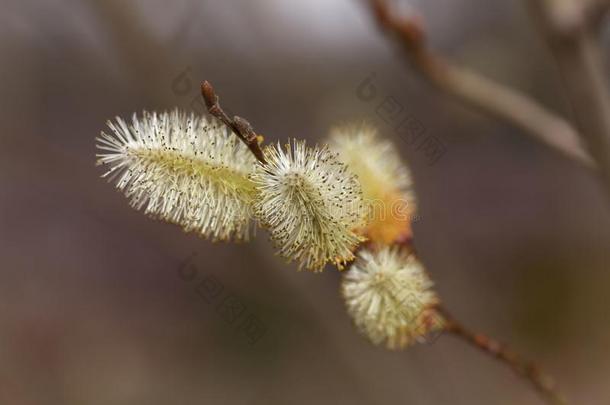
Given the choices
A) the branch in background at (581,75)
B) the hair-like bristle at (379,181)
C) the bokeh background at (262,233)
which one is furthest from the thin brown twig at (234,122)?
the bokeh background at (262,233)

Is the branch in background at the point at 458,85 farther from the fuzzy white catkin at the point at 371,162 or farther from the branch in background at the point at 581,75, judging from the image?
the branch in background at the point at 581,75

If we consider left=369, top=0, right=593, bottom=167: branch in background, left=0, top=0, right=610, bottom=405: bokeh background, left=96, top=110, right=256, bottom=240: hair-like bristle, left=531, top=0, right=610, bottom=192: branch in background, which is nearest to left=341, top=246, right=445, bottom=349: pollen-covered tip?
left=96, top=110, right=256, bottom=240: hair-like bristle

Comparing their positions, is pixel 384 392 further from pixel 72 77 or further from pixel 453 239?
pixel 72 77

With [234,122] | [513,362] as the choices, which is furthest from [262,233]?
[234,122]

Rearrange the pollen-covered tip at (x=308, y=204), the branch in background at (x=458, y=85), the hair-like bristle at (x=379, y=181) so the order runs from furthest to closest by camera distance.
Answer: the branch in background at (x=458, y=85)
the hair-like bristle at (x=379, y=181)
the pollen-covered tip at (x=308, y=204)

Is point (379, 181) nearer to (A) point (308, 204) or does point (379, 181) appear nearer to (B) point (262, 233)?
(A) point (308, 204)

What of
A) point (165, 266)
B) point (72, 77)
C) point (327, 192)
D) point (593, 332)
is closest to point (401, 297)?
point (327, 192)

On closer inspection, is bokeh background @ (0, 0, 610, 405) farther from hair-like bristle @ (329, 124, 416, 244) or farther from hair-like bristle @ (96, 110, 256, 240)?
hair-like bristle @ (96, 110, 256, 240)
